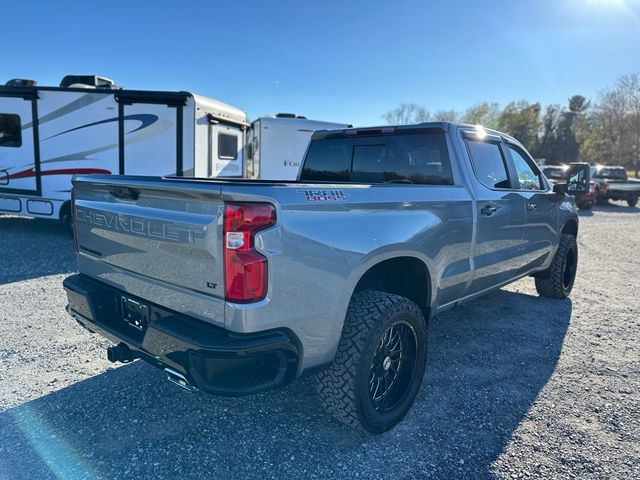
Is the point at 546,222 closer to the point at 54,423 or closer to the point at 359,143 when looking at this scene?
the point at 359,143

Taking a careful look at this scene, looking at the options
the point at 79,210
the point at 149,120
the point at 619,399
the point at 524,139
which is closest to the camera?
the point at 79,210

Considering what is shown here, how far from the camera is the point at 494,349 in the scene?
4.05 m

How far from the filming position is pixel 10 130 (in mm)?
8594

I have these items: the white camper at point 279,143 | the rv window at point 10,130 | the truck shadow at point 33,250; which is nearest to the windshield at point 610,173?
the white camper at point 279,143

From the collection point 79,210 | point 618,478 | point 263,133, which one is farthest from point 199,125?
point 618,478

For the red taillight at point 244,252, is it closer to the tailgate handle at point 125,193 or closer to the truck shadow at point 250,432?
the tailgate handle at point 125,193

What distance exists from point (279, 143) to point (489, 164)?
791cm

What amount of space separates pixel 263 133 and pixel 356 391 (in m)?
9.41

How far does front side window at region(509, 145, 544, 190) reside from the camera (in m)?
4.31

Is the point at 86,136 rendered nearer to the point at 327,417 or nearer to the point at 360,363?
the point at 327,417

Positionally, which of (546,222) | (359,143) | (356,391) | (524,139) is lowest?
(356,391)

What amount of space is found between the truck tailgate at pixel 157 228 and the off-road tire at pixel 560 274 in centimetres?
459

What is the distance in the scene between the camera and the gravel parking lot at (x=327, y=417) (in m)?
2.43

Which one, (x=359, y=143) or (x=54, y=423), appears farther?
(x=359, y=143)
